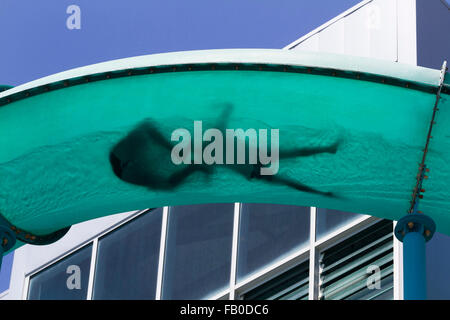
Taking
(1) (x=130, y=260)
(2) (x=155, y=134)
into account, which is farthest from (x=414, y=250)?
(1) (x=130, y=260)

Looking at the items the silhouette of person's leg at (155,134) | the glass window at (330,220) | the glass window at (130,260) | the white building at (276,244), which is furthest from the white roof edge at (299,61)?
the glass window at (130,260)

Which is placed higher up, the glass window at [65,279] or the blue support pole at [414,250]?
the glass window at [65,279]

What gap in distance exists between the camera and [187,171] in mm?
10562

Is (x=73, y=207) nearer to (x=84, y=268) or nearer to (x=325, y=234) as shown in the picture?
(x=325, y=234)

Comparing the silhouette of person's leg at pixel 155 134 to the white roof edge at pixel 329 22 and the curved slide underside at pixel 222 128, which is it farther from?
the white roof edge at pixel 329 22

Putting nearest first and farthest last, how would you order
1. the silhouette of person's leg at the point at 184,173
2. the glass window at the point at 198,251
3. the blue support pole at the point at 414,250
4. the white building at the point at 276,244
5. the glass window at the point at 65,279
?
the blue support pole at the point at 414,250 < the silhouette of person's leg at the point at 184,173 < the white building at the point at 276,244 < the glass window at the point at 198,251 < the glass window at the point at 65,279

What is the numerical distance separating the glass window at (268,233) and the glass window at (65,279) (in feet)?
11.0

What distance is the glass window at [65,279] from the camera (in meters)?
18.7

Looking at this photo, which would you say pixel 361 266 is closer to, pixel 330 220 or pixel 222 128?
pixel 330 220

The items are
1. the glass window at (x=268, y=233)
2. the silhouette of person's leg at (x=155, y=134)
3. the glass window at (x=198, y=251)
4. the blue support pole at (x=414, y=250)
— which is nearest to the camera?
the blue support pole at (x=414, y=250)

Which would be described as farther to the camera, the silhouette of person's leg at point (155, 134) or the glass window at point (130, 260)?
the glass window at point (130, 260)

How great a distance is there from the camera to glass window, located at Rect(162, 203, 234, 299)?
53.5 ft

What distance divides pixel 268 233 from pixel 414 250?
6.22 meters
